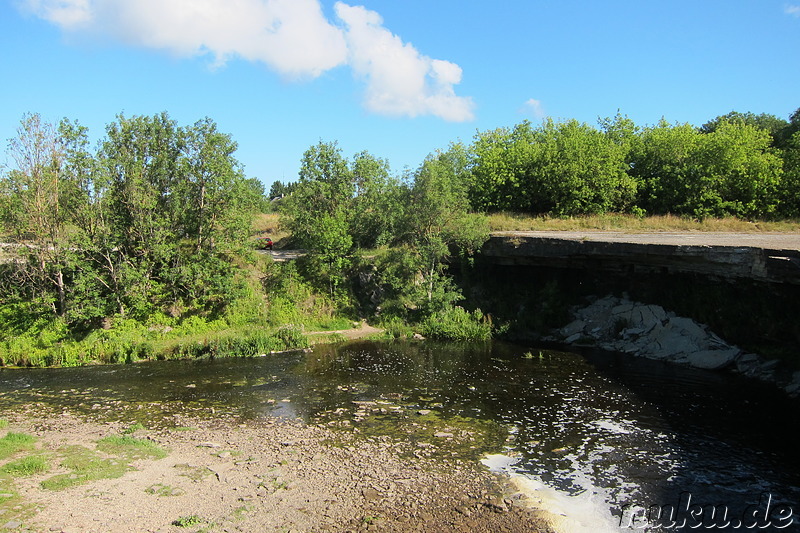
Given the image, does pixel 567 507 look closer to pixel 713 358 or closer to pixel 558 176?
pixel 713 358

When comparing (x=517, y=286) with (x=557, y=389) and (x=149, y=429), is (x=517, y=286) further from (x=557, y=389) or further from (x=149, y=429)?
(x=149, y=429)

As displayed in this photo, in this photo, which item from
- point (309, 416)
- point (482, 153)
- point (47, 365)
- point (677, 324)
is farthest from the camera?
point (482, 153)

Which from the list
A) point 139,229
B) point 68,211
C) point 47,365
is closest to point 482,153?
point 139,229

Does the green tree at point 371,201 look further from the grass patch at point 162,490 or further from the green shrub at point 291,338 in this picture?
the grass patch at point 162,490

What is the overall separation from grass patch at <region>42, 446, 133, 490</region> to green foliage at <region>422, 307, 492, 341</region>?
54.7ft

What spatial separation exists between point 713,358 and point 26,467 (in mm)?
21213

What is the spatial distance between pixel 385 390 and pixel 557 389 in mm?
5572

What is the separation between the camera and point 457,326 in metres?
26.2

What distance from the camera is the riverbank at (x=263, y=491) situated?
9.08 m

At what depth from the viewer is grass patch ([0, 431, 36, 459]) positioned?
1164 centimetres

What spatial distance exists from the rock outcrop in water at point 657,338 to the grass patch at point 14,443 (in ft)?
66.6

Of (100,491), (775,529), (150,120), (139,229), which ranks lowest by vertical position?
(775,529)

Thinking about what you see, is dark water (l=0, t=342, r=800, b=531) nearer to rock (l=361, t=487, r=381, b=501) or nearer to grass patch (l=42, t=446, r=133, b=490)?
rock (l=361, t=487, r=381, b=501)

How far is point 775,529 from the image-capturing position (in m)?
9.36
